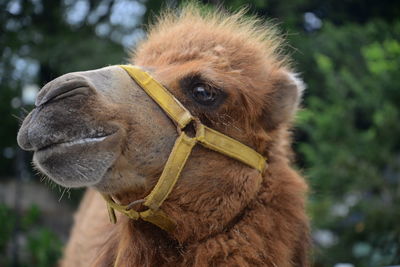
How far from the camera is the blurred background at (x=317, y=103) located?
637 centimetres

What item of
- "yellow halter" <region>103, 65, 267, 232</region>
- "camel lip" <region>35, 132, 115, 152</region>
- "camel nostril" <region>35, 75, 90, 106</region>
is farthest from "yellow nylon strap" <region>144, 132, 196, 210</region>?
"camel nostril" <region>35, 75, 90, 106</region>

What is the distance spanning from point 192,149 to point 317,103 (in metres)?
5.14

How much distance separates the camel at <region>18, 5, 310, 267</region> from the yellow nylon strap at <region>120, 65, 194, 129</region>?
0.10 feet

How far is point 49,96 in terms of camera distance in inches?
101

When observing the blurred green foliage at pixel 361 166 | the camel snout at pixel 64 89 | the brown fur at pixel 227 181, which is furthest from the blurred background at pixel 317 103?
the camel snout at pixel 64 89

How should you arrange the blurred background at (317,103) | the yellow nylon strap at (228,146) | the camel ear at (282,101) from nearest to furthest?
1. the yellow nylon strap at (228,146)
2. the camel ear at (282,101)
3. the blurred background at (317,103)

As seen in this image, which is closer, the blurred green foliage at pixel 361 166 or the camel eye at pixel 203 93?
the camel eye at pixel 203 93

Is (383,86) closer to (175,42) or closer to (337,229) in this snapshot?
(337,229)

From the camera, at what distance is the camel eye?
A: 2947 millimetres

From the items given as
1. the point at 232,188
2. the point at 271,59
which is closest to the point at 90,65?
the point at 271,59

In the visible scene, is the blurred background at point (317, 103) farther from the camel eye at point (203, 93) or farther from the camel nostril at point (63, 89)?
the camel nostril at point (63, 89)

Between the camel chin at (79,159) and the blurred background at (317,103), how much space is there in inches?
71.0

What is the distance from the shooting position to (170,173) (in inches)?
110

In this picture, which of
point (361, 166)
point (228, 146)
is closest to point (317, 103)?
point (361, 166)
